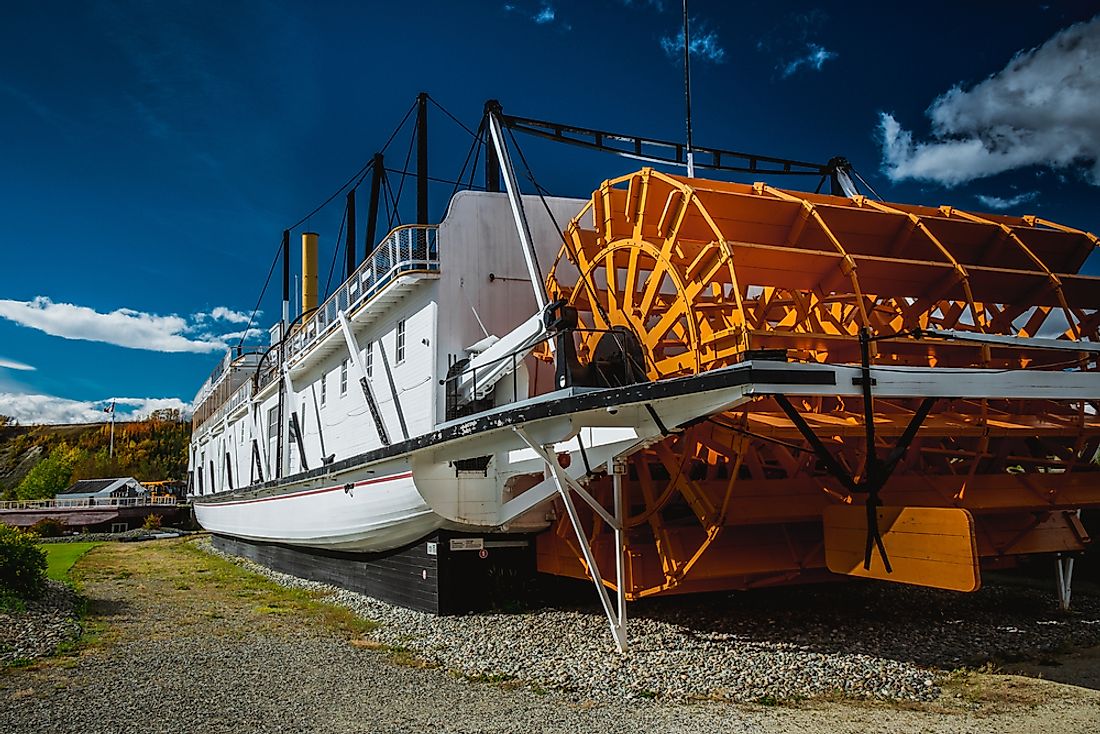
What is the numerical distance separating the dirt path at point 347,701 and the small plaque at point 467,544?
52.7 inches

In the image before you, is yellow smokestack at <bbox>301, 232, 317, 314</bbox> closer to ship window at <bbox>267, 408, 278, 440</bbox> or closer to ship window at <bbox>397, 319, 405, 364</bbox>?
ship window at <bbox>267, 408, 278, 440</bbox>

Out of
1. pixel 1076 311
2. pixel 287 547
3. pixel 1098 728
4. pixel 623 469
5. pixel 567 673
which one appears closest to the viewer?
pixel 1098 728

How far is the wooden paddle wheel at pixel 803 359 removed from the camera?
668cm

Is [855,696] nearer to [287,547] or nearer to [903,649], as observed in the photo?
[903,649]

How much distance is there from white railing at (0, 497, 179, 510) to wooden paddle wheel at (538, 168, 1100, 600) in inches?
1254

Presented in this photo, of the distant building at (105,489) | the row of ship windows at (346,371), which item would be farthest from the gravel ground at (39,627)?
the distant building at (105,489)

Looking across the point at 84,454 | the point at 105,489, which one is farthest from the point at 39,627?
the point at 84,454

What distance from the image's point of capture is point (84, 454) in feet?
173

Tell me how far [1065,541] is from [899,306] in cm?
283

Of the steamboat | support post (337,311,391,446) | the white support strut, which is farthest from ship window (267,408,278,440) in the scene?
the white support strut

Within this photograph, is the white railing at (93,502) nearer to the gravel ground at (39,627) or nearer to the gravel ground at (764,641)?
the gravel ground at (39,627)

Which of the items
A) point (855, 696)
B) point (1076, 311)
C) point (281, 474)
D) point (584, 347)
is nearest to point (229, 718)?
point (855, 696)

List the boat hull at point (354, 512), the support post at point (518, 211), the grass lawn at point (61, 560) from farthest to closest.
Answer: the grass lawn at point (61, 560) → the boat hull at point (354, 512) → the support post at point (518, 211)

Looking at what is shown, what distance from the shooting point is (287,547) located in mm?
13242
